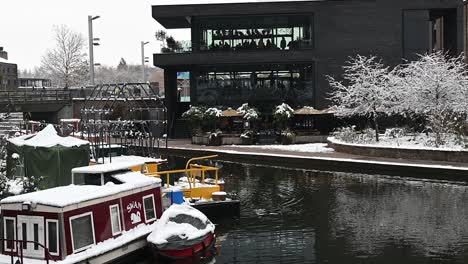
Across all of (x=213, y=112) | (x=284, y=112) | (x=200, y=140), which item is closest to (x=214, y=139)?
(x=200, y=140)

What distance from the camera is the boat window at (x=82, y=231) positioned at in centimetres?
1452

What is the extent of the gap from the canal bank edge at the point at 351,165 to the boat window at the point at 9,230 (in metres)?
21.3

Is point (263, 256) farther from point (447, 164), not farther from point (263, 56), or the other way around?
point (263, 56)

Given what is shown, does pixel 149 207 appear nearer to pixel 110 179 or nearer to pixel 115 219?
Result: pixel 110 179

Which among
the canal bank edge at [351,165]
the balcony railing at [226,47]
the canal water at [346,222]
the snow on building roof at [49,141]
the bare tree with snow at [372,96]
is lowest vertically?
the canal water at [346,222]

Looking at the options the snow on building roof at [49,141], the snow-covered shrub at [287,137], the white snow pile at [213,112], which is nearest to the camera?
the snow on building roof at [49,141]

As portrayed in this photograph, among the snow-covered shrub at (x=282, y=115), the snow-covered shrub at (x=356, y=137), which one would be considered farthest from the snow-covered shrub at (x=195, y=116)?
the snow-covered shrub at (x=356, y=137)

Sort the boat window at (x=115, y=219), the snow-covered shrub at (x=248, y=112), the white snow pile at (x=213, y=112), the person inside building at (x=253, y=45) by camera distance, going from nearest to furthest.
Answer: the boat window at (x=115, y=219) → the snow-covered shrub at (x=248, y=112) → the white snow pile at (x=213, y=112) → the person inside building at (x=253, y=45)

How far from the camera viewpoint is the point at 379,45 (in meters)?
53.3

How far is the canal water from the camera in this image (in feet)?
55.9

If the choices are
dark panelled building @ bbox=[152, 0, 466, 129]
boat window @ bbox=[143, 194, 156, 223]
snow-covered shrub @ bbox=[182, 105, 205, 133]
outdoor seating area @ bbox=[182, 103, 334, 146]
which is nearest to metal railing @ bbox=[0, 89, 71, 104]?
dark panelled building @ bbox=[152, 0, 466, 129]

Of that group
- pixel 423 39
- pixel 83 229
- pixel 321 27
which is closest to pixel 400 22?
pixel 423 39

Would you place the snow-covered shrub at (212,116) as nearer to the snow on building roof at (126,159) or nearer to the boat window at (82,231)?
the snow on building roof at (126,159)

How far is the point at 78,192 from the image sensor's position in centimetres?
1545
